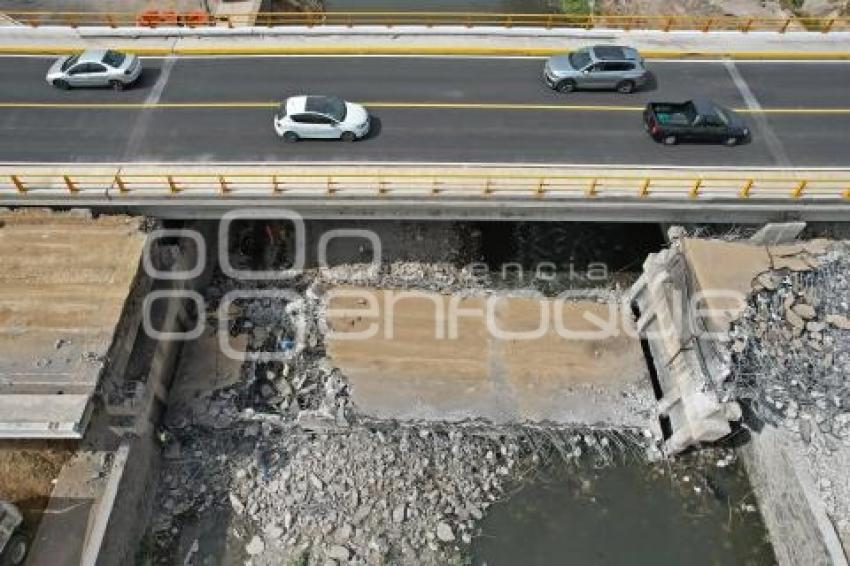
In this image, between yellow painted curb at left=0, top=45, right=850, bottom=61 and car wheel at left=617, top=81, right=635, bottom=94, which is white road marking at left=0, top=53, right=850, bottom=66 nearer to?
yellow painted curb at left=0, top=45, right=850, bottom=61

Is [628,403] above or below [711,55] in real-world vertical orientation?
below

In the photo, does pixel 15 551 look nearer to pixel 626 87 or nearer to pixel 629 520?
pixel 629 520

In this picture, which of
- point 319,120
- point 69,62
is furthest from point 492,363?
point 69,62

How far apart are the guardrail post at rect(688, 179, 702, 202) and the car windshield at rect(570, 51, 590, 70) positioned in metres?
6.90

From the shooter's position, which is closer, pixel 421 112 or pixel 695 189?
pixel 695 189

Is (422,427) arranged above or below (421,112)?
below

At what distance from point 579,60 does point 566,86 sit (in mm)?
1222

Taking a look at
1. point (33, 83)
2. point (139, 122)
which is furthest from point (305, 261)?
point (33, 83)

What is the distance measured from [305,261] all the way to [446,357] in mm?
7387

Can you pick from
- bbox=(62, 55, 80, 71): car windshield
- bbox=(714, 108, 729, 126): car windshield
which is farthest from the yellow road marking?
bbox=(714, 108, 729, 126): car windshield

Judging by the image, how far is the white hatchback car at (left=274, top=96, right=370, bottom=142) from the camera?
83.4 feet

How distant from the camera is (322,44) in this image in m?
30.2

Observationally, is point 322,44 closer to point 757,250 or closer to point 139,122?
point 139,122

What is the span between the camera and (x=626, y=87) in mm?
28312
